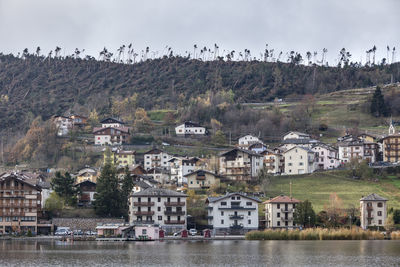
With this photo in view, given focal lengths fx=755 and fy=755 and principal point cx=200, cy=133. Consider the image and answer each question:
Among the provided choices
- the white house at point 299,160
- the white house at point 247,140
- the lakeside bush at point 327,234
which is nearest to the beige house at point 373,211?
the lakeside bush at point 327,234

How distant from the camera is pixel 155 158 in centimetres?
14138

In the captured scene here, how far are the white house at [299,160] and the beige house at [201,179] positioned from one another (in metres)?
18.0

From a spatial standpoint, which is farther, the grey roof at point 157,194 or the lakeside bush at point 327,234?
the grey roof at point 157,194

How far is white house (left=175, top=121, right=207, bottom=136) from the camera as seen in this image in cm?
16250

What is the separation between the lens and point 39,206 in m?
100

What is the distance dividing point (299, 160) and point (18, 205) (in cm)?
5208

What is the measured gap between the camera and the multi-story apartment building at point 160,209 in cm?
9800

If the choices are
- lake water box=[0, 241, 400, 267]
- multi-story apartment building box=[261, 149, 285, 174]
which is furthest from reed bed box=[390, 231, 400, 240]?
multi-story apartment building box=[261, 149, 285, 174]

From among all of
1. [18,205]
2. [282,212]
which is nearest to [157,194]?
[282,212]

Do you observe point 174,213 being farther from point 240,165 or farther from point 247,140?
point 247,140

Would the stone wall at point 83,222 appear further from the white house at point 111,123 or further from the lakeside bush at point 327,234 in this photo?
the white house at point 111,123

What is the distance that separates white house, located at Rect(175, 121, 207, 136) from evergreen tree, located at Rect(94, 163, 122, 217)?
62595 millimetres

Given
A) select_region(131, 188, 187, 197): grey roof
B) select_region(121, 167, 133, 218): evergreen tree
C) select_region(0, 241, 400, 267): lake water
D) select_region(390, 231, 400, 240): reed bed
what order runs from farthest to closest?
select_region(121, 167, 133, 218): evergreen tree
select_region(131, 188, 187, 197): grey roof
select_region(390, 231, 400, 240): reed bed
select_region(0, 241, 400, 267): lake water

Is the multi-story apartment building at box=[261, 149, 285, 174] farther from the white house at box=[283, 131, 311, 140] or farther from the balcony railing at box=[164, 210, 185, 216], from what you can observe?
the balcony railing at box=[164, 210, 185, 216]
